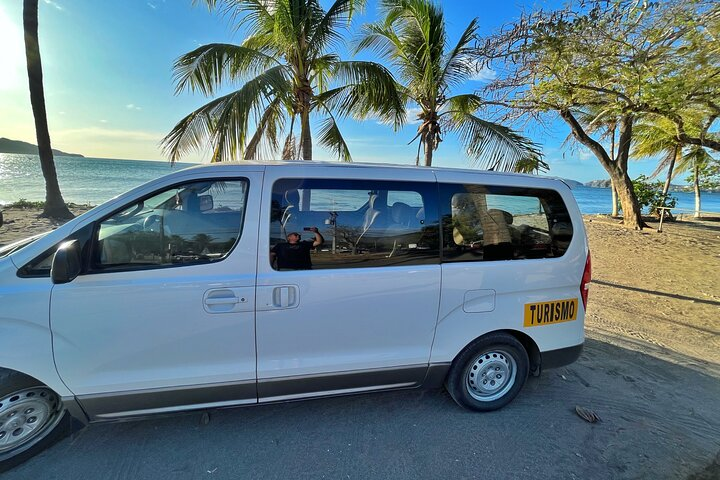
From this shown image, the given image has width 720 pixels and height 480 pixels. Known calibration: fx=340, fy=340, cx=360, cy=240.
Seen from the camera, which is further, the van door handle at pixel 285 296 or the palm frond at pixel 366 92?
the palm frond at pixel 366 92

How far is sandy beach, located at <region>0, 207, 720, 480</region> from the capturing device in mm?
2420

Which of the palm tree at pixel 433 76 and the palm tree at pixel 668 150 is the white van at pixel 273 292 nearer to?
the palm tree at pixel 433 76

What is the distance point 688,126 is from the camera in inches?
434

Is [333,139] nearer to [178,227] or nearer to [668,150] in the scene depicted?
[178,227]

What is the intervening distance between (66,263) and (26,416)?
1.11m

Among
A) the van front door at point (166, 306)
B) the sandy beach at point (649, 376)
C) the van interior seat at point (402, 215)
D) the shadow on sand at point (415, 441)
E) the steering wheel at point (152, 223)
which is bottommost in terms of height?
the shadow on sand at point (415, 441)

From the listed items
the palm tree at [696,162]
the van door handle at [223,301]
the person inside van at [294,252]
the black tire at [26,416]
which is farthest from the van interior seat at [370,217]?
the palm tree at [696,162]

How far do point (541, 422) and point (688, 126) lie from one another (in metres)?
13.4

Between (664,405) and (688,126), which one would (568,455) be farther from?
(688,126)

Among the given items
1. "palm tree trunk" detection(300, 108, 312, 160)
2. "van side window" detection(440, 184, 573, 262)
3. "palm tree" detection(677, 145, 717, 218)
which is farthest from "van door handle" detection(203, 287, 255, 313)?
"palm tree" detection(677, 145, 717, 218)

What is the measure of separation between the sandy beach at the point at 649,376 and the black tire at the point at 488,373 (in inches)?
9.0

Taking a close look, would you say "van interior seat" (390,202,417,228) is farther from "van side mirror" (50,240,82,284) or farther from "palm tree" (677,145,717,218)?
"palm tree" (677,145,717,218)

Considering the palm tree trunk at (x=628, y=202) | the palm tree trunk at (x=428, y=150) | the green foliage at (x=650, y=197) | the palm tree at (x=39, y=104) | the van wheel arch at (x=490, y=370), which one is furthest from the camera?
the green foliage at (x=650, y=197)

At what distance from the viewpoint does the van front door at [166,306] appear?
2047 millimetres
